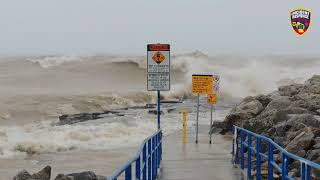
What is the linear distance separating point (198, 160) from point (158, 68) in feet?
8.76

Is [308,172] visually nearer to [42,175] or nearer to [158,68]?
[42,175]

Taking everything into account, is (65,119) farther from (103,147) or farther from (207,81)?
(207,81)

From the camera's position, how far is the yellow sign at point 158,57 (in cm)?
1519

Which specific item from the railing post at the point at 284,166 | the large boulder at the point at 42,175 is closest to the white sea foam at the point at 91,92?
the large boulder at the point at 42,175

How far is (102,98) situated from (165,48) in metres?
38.5

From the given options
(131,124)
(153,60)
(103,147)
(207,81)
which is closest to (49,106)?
(131,124)

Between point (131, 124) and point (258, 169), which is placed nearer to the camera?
point (258, 169)

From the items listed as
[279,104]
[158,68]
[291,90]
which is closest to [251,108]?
[279,104]

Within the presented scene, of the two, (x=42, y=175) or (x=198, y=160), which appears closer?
(x=42, y=175)

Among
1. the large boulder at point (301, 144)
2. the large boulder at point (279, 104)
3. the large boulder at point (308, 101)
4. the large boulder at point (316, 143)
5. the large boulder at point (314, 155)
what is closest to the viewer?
the large boulder at point (314, 155)

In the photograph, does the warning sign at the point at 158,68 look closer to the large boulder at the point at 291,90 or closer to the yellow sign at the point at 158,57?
the yellow sign at the point at 158,57

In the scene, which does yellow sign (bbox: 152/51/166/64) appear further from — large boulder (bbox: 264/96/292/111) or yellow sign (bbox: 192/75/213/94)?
large boulder (bbox: 264/96/292/111)

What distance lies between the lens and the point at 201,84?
1966 centimetres

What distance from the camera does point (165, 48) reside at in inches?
596
